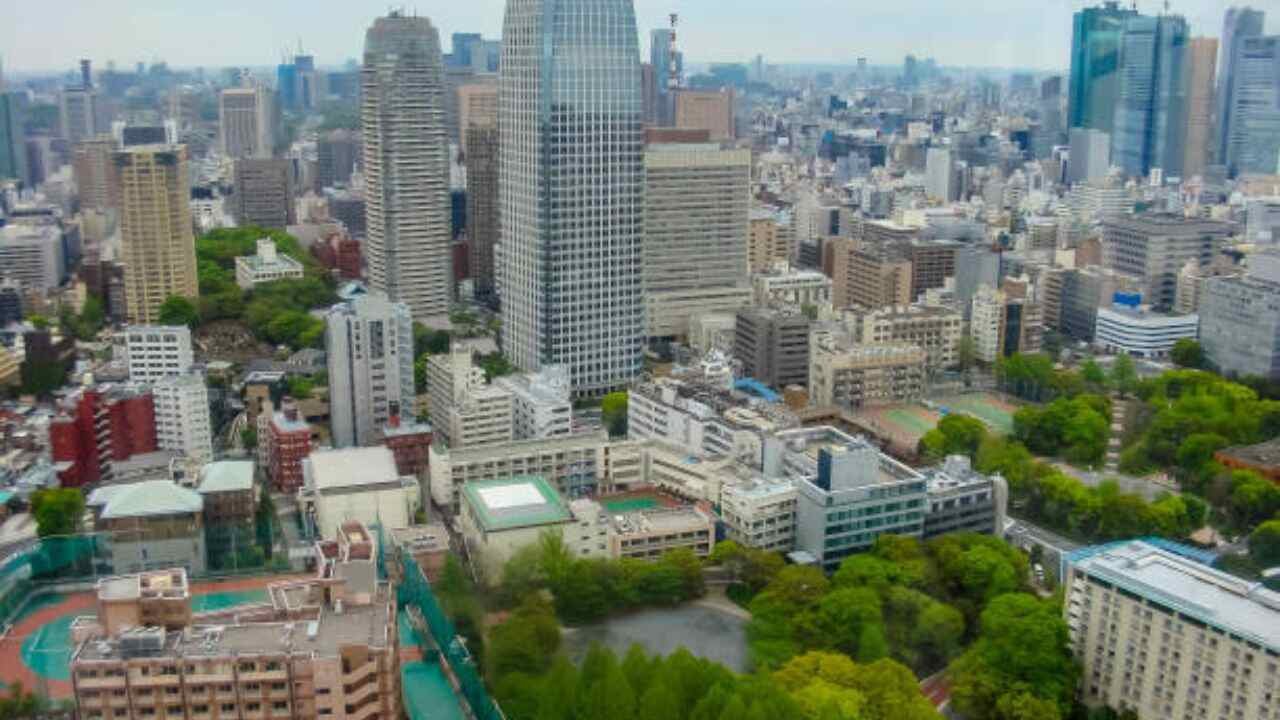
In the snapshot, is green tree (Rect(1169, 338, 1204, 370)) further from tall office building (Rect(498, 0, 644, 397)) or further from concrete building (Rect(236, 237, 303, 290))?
concrete building (Rect(236, 237, 303, 290))

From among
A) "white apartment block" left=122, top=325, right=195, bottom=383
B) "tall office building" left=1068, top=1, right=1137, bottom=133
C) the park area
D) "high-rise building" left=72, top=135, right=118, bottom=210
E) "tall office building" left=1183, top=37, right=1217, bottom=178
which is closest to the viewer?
"white apartment block" left=122, top=325, right=195, bottom=383

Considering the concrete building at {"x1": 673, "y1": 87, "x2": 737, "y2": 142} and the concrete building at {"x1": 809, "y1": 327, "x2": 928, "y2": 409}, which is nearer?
A: the concrete building at {"x1": 809, "y1": 327, "x2": 928, "y2": 409}

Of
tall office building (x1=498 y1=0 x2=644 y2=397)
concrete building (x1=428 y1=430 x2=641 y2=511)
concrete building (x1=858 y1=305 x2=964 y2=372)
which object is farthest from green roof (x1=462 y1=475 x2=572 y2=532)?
concrete building (x1=858 y1=305 x2=964 y2=372)

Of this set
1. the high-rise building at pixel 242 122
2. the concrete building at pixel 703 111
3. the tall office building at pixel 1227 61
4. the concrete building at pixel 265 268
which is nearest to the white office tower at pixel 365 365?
the concrete building at pixel 265 268

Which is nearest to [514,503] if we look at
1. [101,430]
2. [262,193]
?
[101,430]

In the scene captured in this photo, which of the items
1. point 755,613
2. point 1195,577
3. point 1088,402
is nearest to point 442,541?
point 755,613

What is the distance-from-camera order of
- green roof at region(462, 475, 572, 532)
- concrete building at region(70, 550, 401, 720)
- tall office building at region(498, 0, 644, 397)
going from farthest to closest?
tall office building at region(498, 0, 644, 397), green roof at region(462, 475, 572, 532), concrete building at region(70, 550, 401, 720)

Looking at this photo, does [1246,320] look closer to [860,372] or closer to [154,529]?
[860,372]
